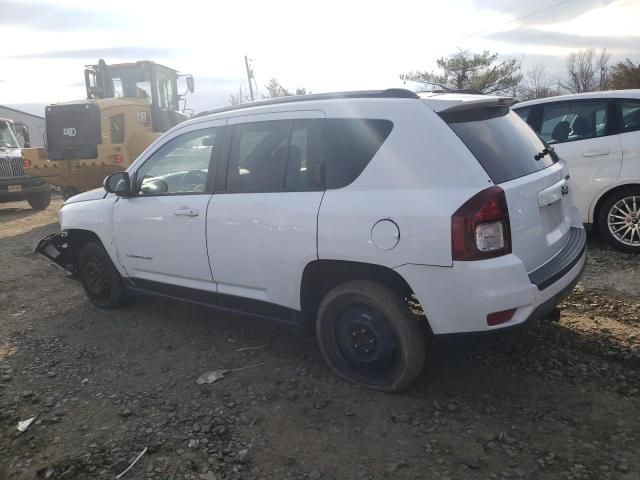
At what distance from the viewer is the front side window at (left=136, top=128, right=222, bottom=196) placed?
3.98 meters

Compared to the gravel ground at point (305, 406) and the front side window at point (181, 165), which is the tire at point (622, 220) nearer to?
the gravel ground at point (305, 406)

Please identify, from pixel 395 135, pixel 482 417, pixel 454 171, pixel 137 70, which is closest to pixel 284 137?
pixel 395 135

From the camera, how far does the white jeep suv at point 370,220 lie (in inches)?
110

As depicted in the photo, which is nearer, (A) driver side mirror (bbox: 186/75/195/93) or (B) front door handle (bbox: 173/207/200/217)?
(B) front door handle (bbox: 173/207/200/217)

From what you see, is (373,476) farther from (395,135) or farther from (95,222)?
(95,222)

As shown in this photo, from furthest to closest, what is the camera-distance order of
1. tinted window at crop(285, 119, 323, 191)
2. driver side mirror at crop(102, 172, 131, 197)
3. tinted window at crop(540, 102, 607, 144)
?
1. tinted window at crop(540, 102, 607, 144)
2. driver side mirror at crop(102, 172, 131, 197)
3. tinted window at crop(285, 119, 323, 191)

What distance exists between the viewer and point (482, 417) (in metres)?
3.00

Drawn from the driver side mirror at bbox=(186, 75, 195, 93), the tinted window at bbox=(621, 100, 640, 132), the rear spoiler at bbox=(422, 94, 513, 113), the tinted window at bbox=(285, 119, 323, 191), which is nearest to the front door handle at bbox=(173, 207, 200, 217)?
the tinted window at bbox=(285, 119, 323, 191)

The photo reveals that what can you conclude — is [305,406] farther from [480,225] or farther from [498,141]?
[498,141]

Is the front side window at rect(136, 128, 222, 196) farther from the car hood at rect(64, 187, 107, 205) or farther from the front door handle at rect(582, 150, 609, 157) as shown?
the front door handle at rect(582, 150, 609, 157)

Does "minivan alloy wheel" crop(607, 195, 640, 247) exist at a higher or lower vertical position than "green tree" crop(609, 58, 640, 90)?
lower

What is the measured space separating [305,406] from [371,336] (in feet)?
1.99

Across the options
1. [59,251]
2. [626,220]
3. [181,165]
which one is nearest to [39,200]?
[59,251]

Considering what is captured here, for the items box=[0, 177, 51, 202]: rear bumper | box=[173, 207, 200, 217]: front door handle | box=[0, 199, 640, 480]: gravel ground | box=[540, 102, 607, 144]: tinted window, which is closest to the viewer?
box=[0, 199, 640, 480]: gravel ground
